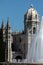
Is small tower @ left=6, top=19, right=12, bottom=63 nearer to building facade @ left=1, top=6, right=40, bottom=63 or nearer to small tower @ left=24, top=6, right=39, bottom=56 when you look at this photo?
building facade @ left=1, top=6, right=40, bottom=63

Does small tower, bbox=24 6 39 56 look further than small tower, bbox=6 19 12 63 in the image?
Yes

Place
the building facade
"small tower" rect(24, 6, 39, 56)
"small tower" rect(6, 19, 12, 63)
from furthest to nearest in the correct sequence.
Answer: "small tower" rect(24, 6, 39, 56) < the building facade < "small tower" rect(6, 19, 12, 63)

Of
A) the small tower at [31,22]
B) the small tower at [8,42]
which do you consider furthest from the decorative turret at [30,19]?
the small tower at [8,42]

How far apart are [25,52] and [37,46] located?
10.6 metres

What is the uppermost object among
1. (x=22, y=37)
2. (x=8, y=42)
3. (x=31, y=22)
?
(x=31, y=22)

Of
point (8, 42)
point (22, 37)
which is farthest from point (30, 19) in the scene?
point (8, 42)

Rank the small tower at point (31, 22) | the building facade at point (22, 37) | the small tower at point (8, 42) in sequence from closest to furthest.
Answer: the small tower at point (8, 42) → the building facade at point (22, 37) → the small tower at point (31, 22)

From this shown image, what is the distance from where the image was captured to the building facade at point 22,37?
6988 cm

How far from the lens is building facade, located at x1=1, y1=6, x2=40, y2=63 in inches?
2751

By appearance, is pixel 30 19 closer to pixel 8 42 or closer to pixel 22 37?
pixel 22 37

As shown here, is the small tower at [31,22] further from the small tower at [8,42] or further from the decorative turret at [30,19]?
the small tower at [8,42]

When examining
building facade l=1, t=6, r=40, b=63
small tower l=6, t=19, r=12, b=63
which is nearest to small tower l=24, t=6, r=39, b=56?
building facade l=1, t=6, r=40, b=63

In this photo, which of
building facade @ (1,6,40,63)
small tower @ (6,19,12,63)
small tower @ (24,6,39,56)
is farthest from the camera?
small tower @ (24,6,39,56)

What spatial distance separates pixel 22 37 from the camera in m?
75.1
